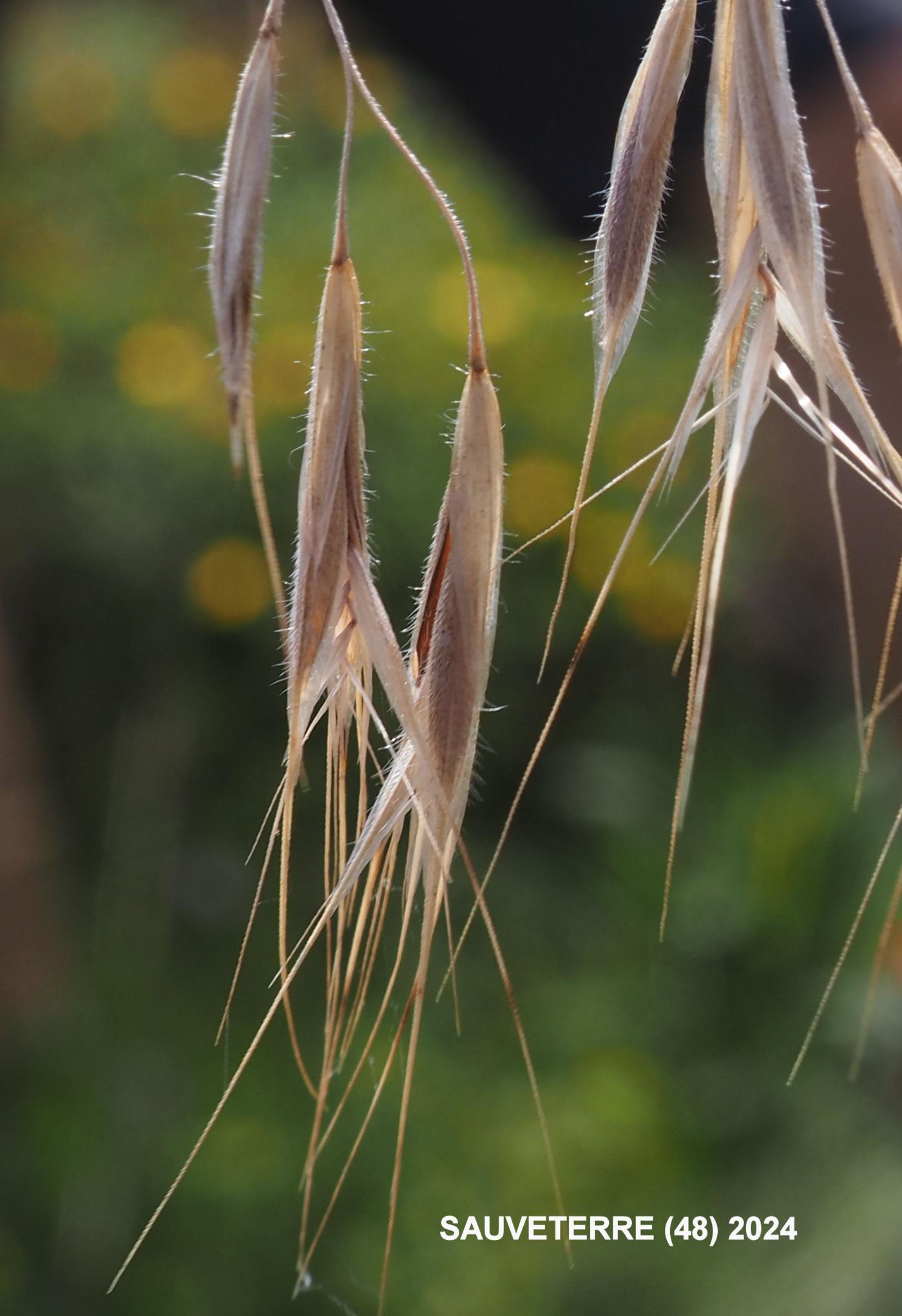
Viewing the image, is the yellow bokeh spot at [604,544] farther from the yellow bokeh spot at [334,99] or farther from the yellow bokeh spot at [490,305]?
the yellow bokeh spot at [334,99]

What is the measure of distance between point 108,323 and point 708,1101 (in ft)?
2.99

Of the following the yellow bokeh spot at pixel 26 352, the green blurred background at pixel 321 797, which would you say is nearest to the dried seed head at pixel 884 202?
the green blurred background at pixel 321 797

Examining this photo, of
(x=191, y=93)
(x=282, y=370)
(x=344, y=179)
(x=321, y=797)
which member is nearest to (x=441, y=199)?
(x=344, y=179)

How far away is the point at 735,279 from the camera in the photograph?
11.2 inches

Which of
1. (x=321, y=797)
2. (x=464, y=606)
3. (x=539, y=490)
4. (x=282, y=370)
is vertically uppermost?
(x=282, y=370)

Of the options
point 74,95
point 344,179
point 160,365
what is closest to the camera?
point 344,179

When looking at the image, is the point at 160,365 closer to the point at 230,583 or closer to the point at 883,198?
the point at 230,583

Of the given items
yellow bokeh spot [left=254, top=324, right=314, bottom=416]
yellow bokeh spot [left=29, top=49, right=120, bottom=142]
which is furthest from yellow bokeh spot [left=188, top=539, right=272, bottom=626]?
yellow bokeh spot [left=29, top=49, right=120, bottom=142]

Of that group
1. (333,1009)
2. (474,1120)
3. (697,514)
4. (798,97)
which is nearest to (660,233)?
(333,1009)

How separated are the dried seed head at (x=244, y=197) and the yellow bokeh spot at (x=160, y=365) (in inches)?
34.0

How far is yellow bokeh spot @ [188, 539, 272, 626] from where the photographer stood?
1154 mm

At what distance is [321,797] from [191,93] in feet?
2.50

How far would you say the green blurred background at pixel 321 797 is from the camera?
3.04 ft

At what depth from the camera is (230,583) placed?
1161 millimetres
